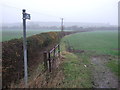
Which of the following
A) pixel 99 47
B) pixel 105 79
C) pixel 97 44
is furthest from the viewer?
pixel 97 44

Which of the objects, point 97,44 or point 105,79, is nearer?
point 105,79

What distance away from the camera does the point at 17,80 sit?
5.71 meters

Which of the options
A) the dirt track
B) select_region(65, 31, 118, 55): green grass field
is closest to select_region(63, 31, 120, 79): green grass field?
select_region(65, 31, 118, 55): green grass field

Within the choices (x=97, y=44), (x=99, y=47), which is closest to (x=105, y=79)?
(x=99, y=47)

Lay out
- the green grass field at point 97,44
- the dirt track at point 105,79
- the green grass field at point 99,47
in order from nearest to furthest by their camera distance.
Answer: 1. the dirt track at point 105,79
2. the green grass field at point 99,47
3. the green grass field at point 97,44

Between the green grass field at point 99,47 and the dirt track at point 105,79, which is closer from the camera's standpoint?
the dirt track at point 105,79

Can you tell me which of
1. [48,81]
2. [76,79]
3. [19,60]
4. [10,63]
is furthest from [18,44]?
[76,79]

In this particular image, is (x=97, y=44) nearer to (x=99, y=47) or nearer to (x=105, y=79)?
(x=99, y=47)

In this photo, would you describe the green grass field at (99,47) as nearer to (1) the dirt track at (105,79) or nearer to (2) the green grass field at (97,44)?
(2) the green grass field at (97,44)

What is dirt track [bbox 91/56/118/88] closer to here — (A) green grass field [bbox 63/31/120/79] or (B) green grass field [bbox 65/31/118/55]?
(A) green grass field [bbox 63/31/120/79]

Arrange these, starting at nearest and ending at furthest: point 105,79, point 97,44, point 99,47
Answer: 1. point 105,79
2. point 99,47
3. point 97,44

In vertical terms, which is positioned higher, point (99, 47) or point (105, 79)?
point (99, 47)

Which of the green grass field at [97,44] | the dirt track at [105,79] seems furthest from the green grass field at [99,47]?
the dirt track at [105,79]

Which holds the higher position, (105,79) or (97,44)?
(97,44)
